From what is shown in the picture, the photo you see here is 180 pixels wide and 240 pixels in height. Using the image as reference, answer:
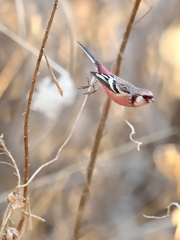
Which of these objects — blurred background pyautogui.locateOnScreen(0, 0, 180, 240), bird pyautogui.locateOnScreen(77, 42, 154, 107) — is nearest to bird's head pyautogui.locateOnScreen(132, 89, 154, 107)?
bird pyautogui.locateOnScreen(77, 42, 154, 107)

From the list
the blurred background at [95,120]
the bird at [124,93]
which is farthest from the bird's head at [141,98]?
the blurred background at [95,120]

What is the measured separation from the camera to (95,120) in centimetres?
78

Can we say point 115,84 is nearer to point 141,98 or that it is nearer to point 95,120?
point 141,98

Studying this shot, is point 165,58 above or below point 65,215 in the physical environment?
above

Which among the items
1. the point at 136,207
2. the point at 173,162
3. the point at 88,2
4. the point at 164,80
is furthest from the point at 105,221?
the point at 88,2

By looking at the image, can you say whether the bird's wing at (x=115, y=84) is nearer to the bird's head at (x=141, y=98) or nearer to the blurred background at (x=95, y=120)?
the bird's head at (x=141, y=98)

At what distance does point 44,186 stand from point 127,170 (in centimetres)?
21

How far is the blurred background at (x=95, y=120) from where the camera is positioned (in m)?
0.73

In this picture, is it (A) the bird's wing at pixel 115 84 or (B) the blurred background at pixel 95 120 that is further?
(B) the blurred background at pixel 95 120

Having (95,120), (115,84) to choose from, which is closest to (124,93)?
(115,84)

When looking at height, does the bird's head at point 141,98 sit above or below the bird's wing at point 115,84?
below

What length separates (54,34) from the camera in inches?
29.3

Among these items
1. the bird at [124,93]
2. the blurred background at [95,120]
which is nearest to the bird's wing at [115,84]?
the bird at [124,93]

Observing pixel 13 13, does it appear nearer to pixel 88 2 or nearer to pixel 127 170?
pixel 88 2
